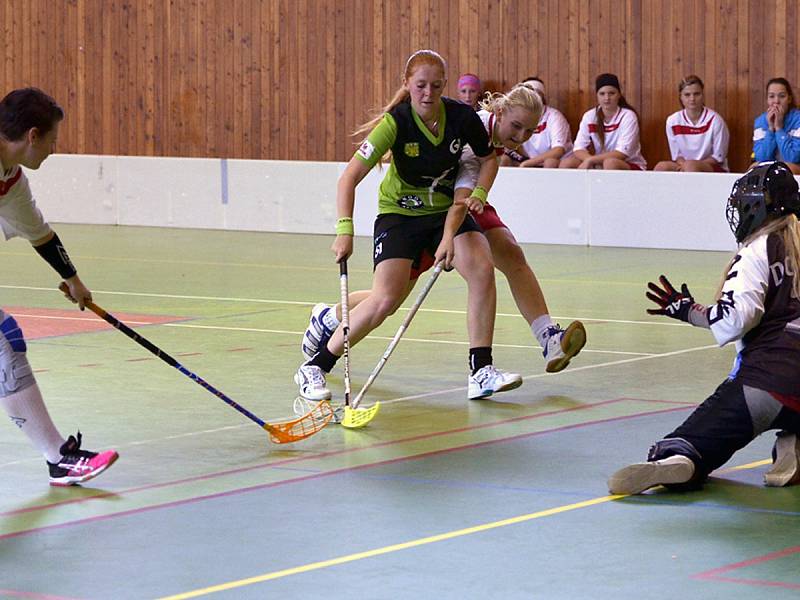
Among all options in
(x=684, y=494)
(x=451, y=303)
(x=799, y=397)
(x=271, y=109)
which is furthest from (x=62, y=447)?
(x=271, y=109)

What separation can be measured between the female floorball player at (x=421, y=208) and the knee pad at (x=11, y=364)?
6.24 ft

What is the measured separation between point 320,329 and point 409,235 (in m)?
0.72

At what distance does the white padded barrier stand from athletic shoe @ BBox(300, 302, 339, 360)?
758 centimetres

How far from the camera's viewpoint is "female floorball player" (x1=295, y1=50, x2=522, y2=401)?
713cm

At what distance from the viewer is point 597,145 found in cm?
1603

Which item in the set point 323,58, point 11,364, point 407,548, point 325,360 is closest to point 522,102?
point 325,360

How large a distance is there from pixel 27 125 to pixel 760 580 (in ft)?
8.97

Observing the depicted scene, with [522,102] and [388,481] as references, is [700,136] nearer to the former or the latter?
[522,102]

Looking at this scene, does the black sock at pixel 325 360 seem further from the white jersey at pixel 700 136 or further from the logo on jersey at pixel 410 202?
the white jersey at pixel 700 136

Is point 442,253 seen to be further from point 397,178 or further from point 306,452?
point 306,452

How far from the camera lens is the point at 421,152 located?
24.0 feet

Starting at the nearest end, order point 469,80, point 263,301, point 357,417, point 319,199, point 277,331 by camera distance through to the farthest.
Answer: point 357,417 → point 277,331 → point 263,301 → point 469,80 → point 319,199

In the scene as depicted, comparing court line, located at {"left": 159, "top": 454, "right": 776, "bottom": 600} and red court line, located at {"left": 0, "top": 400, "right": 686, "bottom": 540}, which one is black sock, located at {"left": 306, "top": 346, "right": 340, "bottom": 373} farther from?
court line, located at {"left": 159, "top": 454, "right": 776, "bottom": 600}

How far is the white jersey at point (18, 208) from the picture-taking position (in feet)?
17.9
